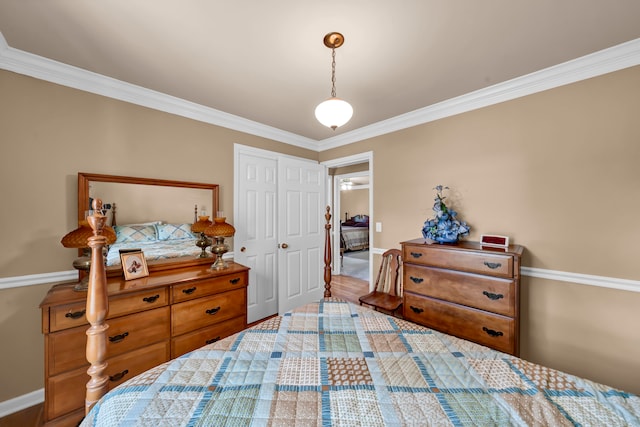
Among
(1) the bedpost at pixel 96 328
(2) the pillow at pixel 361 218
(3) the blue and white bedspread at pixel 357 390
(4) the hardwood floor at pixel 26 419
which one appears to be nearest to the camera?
(3) the blue and white bedspread at pixel 357 390

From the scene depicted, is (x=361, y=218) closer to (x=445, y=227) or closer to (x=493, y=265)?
(x=445, y=227)

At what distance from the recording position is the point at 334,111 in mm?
1584

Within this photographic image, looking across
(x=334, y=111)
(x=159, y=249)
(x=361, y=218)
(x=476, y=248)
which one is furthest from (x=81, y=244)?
(x=361, y=218)

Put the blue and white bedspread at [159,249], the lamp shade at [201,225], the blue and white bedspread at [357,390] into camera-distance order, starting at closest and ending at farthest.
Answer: the blue and white bedspread at [357,390], the blue and white bedspread at [159,249], the lamp shade at [201,225]

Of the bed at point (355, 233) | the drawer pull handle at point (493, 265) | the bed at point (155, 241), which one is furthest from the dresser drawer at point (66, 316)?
the bed at point (355, 233)

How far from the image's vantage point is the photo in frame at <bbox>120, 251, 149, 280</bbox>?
6.74 ft

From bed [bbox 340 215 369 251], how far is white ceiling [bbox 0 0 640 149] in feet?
16.3

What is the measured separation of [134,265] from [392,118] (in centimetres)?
302

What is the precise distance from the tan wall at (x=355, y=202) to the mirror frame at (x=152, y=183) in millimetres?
6452

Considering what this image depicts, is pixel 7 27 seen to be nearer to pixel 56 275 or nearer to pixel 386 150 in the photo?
pixel 56 275

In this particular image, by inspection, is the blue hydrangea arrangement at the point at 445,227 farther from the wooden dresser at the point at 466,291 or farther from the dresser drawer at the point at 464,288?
the dresser drawer at the point at 464,288

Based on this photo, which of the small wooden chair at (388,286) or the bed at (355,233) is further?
the bed at (355,233)

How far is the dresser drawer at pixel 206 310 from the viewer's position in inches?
79.7

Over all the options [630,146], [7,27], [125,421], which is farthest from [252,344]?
[630,146]
